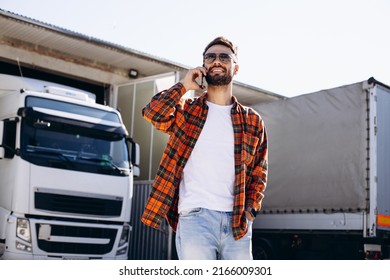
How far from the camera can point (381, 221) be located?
836cm

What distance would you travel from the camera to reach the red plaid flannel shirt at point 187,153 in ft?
10.8

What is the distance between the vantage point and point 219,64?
3.42 meters

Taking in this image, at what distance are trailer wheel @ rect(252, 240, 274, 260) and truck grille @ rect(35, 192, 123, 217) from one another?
2926 millimetres

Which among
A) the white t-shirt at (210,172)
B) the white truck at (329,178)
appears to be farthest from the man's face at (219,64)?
the white truck at (329,178)

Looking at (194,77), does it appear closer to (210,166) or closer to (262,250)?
(210,166)

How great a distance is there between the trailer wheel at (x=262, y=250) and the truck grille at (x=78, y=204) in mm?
2926

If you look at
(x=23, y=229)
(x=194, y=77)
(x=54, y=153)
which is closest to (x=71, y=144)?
(x=54, y=153)

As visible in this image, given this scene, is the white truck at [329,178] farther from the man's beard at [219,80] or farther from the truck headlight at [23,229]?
the man's beard at [219,80]

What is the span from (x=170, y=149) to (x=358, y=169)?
19.4 feet

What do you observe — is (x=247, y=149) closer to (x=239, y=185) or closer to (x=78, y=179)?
(x=239, y=185)

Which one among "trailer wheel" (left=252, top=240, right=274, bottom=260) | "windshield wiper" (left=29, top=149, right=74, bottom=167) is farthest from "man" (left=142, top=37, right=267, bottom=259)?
"trailer wheel" (left=252, top=240, right=274, bottom=260)

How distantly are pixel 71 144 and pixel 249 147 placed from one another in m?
5.36
